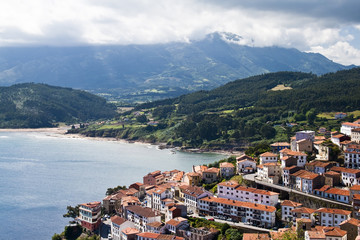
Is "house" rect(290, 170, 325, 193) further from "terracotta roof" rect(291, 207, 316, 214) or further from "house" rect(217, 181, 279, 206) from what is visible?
"terracotta roof" rect(291, 207, 316, 214)

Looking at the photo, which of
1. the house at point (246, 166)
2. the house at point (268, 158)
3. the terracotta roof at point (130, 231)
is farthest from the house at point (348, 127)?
the terracotta roof at point (130, 231)

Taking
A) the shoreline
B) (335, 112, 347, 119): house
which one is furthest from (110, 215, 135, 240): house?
(335, 112, 347, 119): house

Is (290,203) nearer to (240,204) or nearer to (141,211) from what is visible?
(240,204)

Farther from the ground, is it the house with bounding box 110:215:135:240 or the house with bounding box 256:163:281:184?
the house with bounding box 256:163:281:184

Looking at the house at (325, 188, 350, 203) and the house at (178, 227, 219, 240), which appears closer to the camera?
the house at (178, 227, 219, 240)

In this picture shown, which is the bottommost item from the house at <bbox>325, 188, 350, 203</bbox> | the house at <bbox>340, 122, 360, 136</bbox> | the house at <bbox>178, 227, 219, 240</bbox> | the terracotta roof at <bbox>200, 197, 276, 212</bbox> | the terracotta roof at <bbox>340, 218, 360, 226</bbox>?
the house at <bbox>178, 227, 219, 240</bbox>

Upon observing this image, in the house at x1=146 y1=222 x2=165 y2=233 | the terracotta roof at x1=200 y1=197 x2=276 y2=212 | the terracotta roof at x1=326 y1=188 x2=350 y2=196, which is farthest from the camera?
the house at x1=146 y1=222 x2=165 y2=233

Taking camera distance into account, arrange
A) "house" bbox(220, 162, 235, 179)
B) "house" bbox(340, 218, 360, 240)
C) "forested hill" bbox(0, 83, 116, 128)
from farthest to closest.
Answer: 1. "forested hill" bbox(0, 83, 116, 128)
2. "house" bbox(220, 162, 235, 179)
3. "house" bbox(340, 218, 360, 240)
